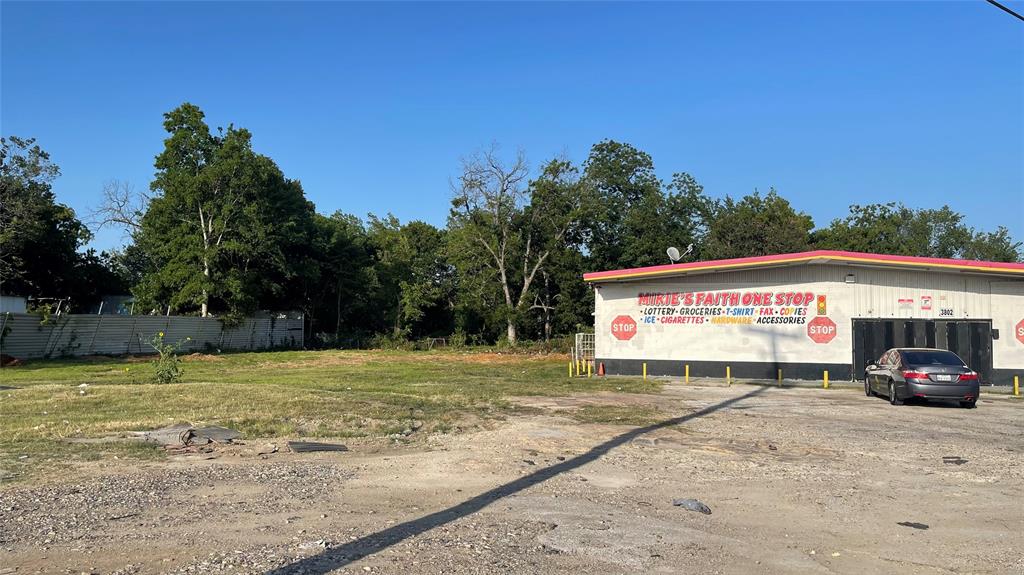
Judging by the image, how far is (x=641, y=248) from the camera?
66.5 m

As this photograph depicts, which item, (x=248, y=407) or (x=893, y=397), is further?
(x=893, y=397)

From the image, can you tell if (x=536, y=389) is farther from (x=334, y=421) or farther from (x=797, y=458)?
(x=797, y=458)

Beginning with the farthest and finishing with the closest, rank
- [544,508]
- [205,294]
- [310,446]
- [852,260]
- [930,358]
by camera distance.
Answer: [205,294] → [852,260] → [930,358] → [310,446] → [544,508]

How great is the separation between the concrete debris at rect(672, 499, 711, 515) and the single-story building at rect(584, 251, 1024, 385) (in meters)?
21.3

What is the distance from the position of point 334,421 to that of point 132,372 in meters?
19.2

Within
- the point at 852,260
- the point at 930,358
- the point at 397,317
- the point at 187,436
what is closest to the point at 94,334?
the point at 397,317

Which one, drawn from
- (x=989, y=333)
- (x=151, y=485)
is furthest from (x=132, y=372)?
(x=989, y=333)

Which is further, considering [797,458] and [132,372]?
[132,372]

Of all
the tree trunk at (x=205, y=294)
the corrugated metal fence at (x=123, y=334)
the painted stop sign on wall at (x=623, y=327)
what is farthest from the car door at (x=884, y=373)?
the tree trunk at (x=205, y=294)

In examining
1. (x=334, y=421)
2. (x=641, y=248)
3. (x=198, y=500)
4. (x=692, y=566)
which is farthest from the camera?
(x=641, y=248)

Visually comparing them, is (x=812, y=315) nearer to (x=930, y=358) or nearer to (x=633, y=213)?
(x=930, y=358)

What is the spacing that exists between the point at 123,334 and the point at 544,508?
43.8 metres

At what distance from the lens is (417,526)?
22.1ft

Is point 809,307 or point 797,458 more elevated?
point 809,307
